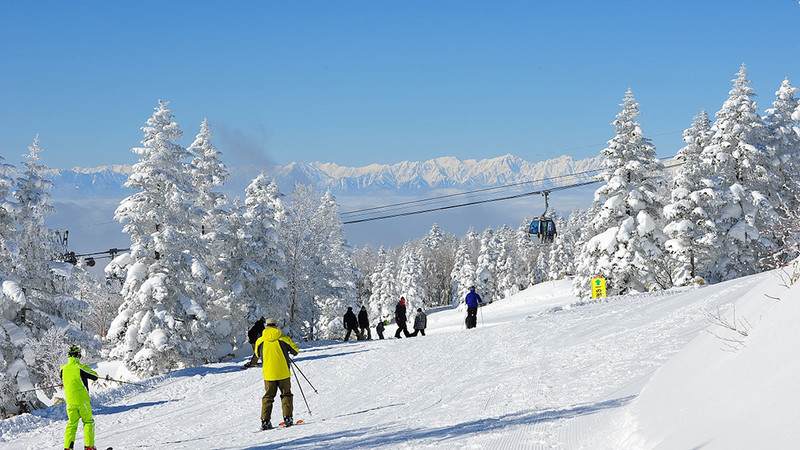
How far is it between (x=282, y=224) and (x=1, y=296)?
19820 millimetres

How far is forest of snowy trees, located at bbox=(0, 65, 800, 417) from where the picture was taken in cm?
2177

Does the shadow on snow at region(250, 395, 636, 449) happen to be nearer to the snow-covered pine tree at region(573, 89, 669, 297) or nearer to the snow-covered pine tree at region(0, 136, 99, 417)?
the snow-covered pine tree at region(0, 136, 99, 417)

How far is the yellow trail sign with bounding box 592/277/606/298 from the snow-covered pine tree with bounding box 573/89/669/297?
0.38 m

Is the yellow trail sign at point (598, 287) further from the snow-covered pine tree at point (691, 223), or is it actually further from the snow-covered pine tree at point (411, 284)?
the snow-covered pine tree at point (411, 284)

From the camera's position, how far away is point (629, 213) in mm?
33156

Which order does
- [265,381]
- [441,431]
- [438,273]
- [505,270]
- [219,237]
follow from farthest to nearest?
1. [438,273]
2. [505,270]
3. [219,237]
4. [265,381]
5. [441,431]

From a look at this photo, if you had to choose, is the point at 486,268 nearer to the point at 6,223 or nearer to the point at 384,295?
the point at 384,295

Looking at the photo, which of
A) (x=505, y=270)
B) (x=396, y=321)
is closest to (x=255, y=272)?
(x=396, y=321)

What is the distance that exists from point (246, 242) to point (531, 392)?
2345 centimetres

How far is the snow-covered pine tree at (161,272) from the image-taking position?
24250 millimetres

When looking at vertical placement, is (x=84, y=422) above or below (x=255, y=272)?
below

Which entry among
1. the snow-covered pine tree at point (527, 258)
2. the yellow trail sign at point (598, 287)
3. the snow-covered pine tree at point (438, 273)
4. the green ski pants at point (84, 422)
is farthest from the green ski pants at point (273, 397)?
the snow-covered pine tree at point (438, 273)

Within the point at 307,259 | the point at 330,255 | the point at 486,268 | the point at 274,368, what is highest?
the point at 330,255

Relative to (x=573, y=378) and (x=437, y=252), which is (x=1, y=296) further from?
(x=437, y=252)
